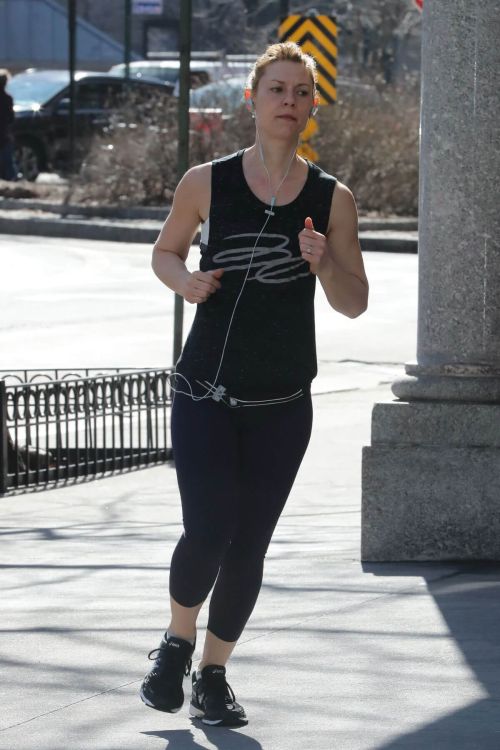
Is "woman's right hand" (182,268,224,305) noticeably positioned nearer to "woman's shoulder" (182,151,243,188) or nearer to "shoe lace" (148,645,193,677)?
"woman's shoulder" (182,151,243,188)

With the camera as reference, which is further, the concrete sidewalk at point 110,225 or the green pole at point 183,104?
the concrete sidewalk at point 110,225

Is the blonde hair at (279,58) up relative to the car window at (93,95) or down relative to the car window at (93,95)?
down

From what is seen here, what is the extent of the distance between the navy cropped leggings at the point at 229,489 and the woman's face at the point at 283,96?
0.69 m

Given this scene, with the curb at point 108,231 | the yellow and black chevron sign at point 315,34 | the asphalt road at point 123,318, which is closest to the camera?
the asphalt road at point 123,318

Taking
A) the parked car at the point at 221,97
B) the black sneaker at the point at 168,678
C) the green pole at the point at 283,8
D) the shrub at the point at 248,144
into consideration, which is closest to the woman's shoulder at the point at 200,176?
the black sneaker at the point at 168,678

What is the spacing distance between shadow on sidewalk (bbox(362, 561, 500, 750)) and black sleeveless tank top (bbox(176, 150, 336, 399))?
2.94 ft

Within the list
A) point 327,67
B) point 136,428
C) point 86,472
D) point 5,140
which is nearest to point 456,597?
point 86,472

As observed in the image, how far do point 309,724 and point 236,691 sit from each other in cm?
37

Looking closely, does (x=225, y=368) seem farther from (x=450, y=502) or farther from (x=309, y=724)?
(x=450, y=502)

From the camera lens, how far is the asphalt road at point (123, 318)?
12898 mm

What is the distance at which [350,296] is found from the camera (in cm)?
431

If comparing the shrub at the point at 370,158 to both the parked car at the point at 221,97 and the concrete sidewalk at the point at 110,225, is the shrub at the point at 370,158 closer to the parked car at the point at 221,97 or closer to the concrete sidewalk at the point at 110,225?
the concrete sidewalk at the point at 110,225

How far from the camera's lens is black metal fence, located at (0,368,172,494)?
8766 mm

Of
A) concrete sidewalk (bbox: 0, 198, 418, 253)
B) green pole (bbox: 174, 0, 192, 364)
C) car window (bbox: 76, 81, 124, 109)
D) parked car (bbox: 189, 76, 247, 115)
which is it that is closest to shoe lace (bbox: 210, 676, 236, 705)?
green pole (bbox: 174, 0, 192, 364)
